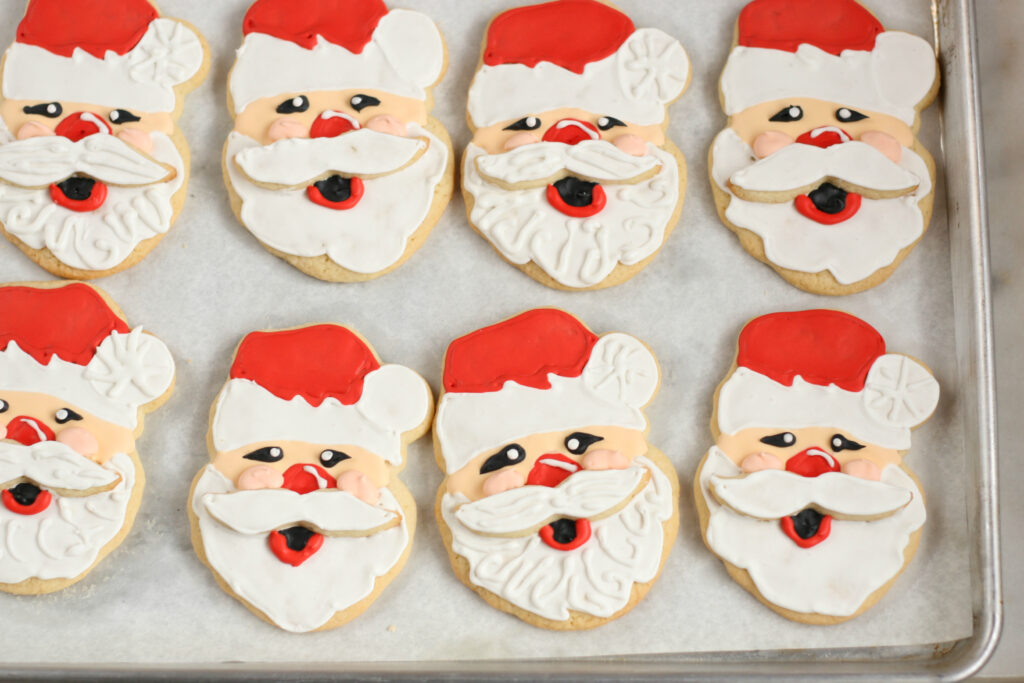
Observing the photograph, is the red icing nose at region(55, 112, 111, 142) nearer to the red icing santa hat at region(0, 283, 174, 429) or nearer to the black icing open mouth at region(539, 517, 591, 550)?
the red icing santa hat at region(0, 283, 174, 429)

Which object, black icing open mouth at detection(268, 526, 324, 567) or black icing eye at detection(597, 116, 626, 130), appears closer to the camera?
black icing open mouth at detection(268, 526, 324, 567)

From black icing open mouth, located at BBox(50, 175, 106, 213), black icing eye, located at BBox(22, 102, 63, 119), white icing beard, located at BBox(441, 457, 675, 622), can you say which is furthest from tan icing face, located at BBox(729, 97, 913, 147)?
black icing eye, located at BBox(22, 102, 63, 119)

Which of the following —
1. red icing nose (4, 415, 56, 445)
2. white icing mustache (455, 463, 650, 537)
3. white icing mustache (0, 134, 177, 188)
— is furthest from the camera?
white icing mustache (0, 134, 177, 188)

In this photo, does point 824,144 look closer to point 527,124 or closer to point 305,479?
point 527,124

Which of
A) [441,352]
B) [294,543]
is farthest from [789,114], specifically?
[294,543]

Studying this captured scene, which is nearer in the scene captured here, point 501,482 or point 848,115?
point 501,482

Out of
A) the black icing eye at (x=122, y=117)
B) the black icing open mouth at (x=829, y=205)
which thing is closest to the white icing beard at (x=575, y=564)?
the black icing open mouth at (x=829, y=205)

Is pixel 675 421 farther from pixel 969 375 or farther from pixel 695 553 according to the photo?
pixel 969 375
